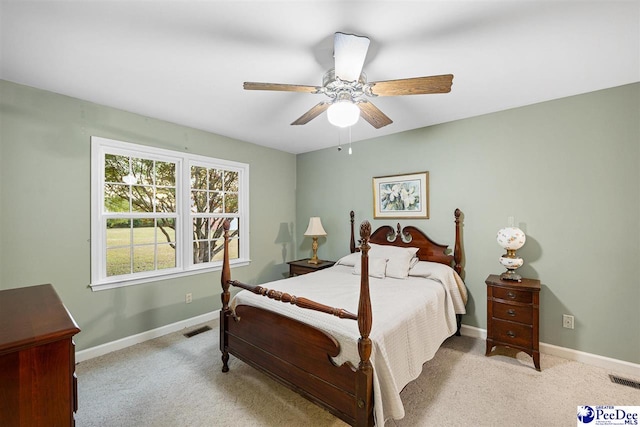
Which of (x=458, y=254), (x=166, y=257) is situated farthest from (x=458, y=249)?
(x=166, y=257)

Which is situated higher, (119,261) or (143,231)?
(143,231)

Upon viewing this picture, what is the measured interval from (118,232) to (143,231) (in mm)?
231

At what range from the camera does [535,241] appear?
274cm

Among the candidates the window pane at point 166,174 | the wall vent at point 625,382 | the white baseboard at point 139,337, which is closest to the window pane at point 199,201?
the window pane at point 166,174

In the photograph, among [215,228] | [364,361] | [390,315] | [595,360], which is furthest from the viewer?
[215,228]

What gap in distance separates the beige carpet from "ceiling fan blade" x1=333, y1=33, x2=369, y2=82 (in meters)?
2.28

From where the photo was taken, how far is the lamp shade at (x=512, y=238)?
8.61 ft

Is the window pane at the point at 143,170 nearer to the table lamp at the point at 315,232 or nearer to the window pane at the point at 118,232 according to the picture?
the window pane at the point at 118,232

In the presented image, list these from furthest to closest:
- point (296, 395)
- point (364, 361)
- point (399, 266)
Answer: point (399, 266) < point (296, 395) < point (364, 361)

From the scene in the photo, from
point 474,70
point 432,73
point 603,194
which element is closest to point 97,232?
point 432,73

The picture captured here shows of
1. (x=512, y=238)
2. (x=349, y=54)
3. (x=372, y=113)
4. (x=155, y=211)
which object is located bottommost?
(x=512, y=238)

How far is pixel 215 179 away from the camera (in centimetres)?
379

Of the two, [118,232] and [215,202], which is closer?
[118,232]

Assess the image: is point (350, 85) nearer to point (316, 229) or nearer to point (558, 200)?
point (558, 200)
